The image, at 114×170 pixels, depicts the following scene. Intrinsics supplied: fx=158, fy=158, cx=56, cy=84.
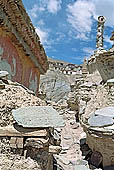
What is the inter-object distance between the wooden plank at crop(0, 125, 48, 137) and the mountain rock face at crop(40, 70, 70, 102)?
2055cm

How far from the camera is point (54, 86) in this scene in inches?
982

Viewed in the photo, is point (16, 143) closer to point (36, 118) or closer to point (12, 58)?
point (36, 118)

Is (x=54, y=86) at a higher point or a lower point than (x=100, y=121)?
higher

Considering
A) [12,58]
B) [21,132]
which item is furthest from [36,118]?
[12,58]

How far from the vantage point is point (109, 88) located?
565 cm

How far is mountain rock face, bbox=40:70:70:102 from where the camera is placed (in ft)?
76.0

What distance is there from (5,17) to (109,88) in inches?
167

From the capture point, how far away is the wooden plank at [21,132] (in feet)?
5.40

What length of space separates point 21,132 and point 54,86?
2328 centimetres

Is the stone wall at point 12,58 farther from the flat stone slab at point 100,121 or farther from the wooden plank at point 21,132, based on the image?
the flat stone slab at point 100,121

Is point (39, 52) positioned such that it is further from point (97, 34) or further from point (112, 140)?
point (97, 34)

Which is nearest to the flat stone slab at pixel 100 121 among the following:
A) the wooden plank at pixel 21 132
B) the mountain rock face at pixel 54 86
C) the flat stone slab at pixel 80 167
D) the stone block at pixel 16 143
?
the flat stone slab at pixel 80 167

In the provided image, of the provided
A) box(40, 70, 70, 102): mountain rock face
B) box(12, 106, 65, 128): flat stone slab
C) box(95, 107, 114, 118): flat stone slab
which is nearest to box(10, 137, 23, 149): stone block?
box(12, 106, 65, 128): flat stone slab

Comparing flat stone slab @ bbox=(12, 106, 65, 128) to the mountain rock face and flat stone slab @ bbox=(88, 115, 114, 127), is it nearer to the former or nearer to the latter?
flat stone slab @ bbox=(88, 115, 114, 127)
